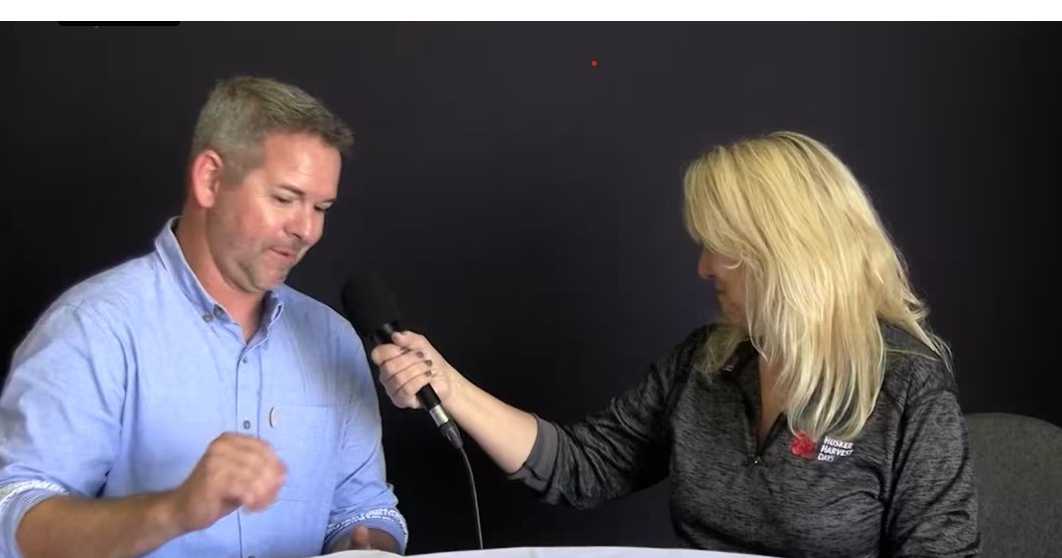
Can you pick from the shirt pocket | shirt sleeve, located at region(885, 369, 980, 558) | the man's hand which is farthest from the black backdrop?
the man's hand

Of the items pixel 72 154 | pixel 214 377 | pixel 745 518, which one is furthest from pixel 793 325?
pixel 72 154

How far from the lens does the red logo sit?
5.81 feet

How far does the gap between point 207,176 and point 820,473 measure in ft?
3.46

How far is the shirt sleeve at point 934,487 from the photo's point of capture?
65.7 inches

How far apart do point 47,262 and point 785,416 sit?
1.55 meters

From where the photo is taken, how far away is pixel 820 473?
69.2 inches

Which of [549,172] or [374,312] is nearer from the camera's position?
[374,312]

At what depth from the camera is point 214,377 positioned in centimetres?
179

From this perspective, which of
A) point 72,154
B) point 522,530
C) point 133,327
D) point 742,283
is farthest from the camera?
point 522,530

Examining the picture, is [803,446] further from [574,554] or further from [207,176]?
[207,176]

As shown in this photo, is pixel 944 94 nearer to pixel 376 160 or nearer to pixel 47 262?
pixel 376 160

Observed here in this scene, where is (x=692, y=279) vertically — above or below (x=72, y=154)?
below

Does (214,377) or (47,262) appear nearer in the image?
(214,377)

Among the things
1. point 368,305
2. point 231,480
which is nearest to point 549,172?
point 368,305
